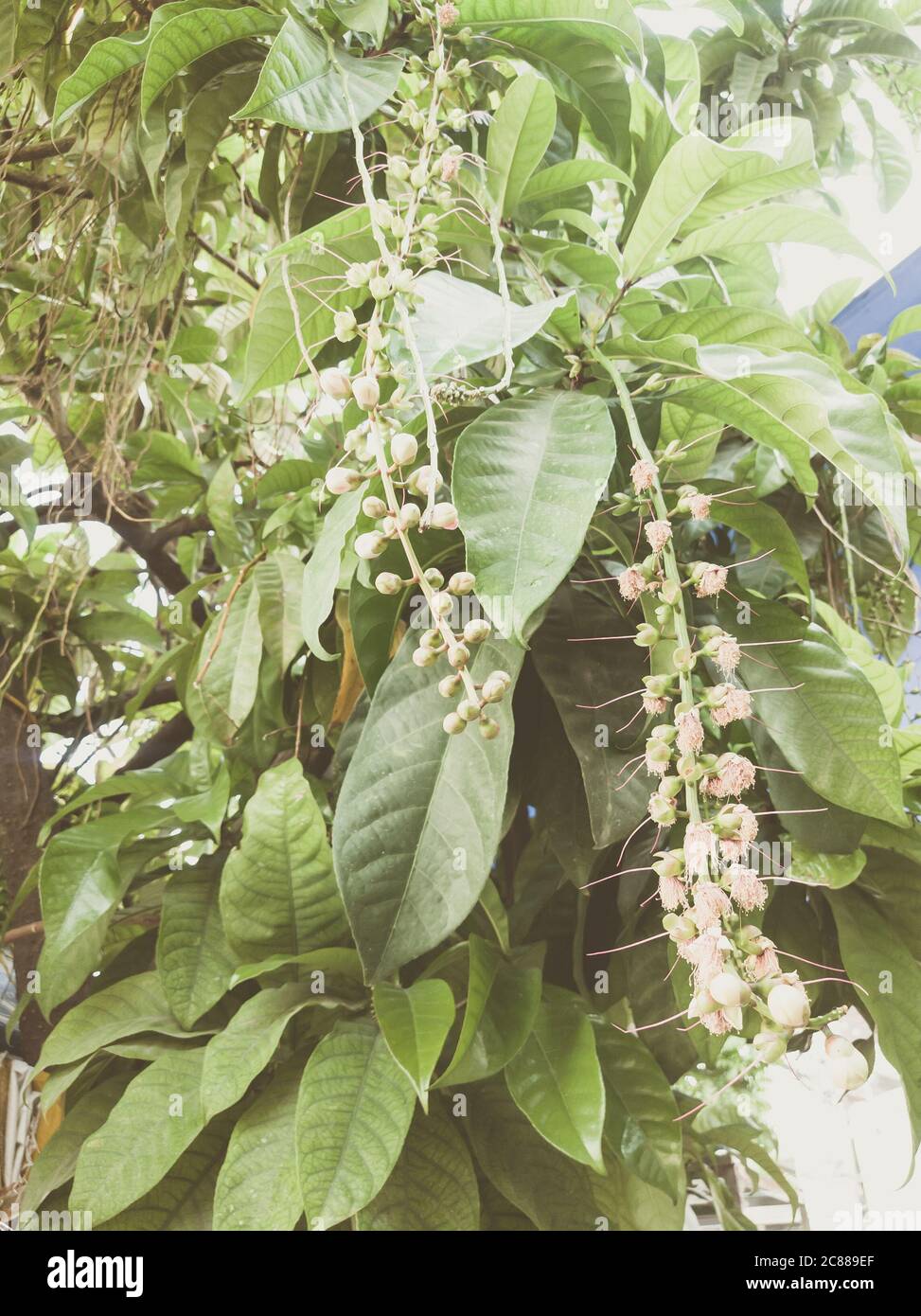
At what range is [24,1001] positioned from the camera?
78 centimetres

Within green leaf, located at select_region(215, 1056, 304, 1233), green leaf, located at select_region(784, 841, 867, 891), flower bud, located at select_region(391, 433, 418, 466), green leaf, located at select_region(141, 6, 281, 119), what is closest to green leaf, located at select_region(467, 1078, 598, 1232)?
green leaf, located at select_region(215, 1056, 304, 1233)

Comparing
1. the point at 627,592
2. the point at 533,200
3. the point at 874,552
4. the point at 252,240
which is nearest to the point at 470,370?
the point at 533,200

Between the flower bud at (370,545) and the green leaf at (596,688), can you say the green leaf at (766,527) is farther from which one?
the flower bud at (370,545)

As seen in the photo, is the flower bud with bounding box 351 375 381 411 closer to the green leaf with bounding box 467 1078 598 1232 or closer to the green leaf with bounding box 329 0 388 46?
the green leaf with bounding box 329 0 388 46

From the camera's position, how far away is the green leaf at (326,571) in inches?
19.2

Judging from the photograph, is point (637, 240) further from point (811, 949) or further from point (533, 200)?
point (811, 949)

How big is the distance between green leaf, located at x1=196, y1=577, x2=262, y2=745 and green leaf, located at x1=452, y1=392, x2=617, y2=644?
0.98 ft

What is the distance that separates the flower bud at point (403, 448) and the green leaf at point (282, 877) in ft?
0.99

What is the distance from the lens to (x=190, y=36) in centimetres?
56

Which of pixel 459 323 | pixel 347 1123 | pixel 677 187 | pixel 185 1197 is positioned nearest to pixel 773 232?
pixel 677 187

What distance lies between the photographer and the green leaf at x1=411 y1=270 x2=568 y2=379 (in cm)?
45

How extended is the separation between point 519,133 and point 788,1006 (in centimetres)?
53

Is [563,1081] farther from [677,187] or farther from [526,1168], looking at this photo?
[677,187]

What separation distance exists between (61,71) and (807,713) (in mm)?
807
